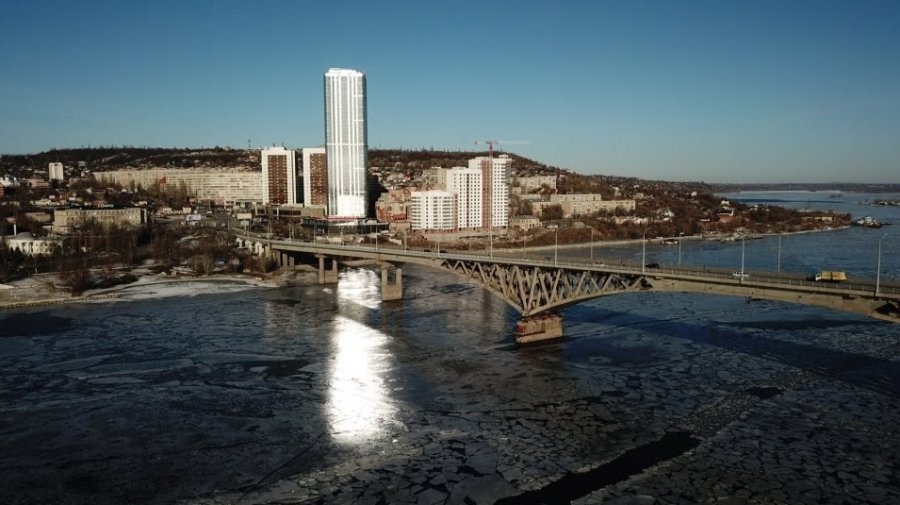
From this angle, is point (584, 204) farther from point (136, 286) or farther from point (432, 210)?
point (136, 286)

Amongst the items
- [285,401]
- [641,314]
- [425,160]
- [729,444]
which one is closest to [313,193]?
[425,160]

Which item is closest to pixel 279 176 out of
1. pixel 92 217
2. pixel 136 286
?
pixel 92 217

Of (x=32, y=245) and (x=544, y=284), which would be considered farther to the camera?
(x=32, y=245)

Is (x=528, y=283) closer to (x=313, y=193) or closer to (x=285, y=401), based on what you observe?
(x=285, y=401)

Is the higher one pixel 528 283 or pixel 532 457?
pixel 528 283

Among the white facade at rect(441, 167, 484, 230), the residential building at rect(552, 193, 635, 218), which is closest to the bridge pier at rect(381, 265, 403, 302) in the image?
the white facade at rect(441, 167, 484, 230)

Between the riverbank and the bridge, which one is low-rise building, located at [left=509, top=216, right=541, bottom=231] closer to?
the riverbank
